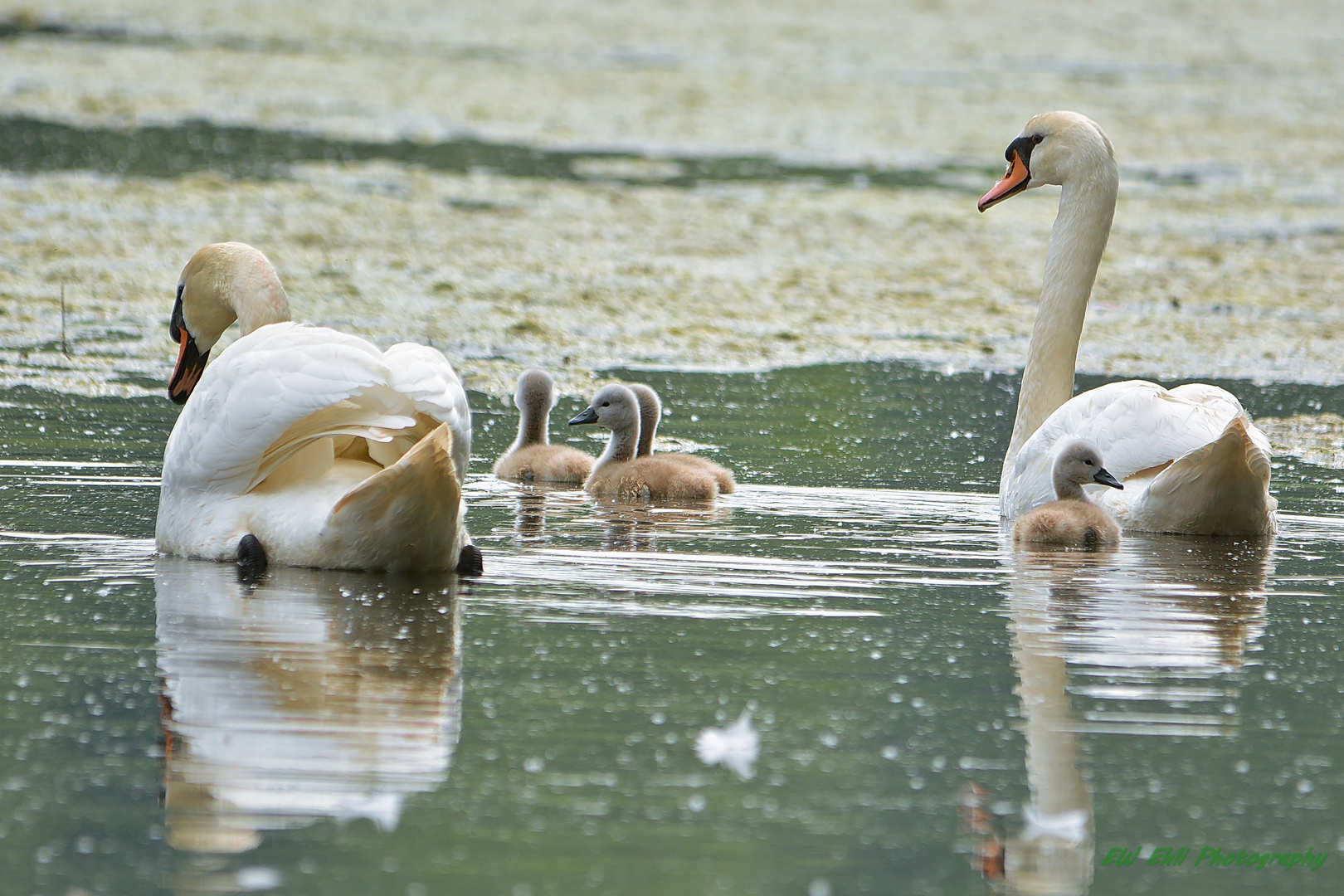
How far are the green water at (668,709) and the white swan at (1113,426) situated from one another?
152 millimetres

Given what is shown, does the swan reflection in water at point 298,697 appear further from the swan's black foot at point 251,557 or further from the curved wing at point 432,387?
the curved wing at point 432,387

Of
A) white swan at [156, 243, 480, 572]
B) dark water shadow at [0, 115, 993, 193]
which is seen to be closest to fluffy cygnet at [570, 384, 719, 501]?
white swan at [156, 243, 480, 572]

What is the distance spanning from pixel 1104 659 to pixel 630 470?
9.91 ft

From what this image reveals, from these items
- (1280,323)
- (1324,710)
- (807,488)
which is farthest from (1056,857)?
(1280,323)

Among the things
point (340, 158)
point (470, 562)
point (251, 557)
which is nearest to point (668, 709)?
point (470, 562)

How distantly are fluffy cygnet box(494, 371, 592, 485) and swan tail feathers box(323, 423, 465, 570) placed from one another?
239 cm

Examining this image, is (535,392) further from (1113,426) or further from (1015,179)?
(1113,426)

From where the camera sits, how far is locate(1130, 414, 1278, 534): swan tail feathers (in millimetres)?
6461

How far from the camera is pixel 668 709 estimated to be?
14.3 feet

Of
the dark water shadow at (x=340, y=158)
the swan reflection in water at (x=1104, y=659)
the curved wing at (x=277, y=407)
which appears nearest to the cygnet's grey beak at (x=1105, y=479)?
the swan reflection in water at (x=1104, y=659)

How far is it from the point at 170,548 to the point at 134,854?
8.50 feet

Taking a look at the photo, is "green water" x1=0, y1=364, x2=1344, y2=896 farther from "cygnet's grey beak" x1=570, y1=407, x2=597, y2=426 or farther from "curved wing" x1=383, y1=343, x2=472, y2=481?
"cygnet's grey beak" x1=570, y1=407, x2=597, y2=426

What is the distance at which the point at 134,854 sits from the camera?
137 inches

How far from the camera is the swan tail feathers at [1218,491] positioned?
6461 millimetres
